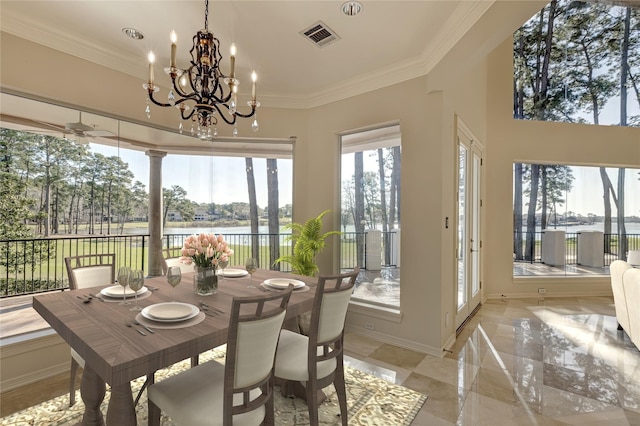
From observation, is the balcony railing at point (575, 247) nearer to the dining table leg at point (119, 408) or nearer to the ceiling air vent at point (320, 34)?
the ceiling air vent at point (320, 34)

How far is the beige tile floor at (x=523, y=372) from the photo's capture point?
2193 mm

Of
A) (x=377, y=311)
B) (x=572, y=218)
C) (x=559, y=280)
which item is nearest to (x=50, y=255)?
(x=377, y=311)

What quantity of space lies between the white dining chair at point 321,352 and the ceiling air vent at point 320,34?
6.96 ft

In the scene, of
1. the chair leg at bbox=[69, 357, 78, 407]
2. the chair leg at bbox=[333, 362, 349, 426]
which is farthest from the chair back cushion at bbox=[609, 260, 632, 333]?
the chair leg at bbox=[69, 357, 78, 407]

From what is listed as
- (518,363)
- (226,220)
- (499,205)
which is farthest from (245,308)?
(499,205)

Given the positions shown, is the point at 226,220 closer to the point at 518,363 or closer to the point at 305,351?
the point at 305,351

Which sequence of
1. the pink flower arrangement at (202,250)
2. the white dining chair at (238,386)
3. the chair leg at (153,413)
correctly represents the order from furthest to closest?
the pink flower arrangement at (202,250)
the chair leg at (153,413)
the white dining chair at (238,386)

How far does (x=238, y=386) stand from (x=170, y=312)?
1.94 feet

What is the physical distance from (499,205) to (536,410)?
372 centimetres

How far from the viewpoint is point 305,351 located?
6.57 ft

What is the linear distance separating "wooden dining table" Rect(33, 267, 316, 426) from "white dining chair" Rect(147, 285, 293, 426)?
19 centimetres

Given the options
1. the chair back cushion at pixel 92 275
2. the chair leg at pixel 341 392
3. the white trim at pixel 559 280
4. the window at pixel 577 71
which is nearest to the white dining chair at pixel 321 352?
the chair leg at pixel 341 392

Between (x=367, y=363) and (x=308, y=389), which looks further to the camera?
(x=367, y=363)

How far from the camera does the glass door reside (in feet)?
12.7
